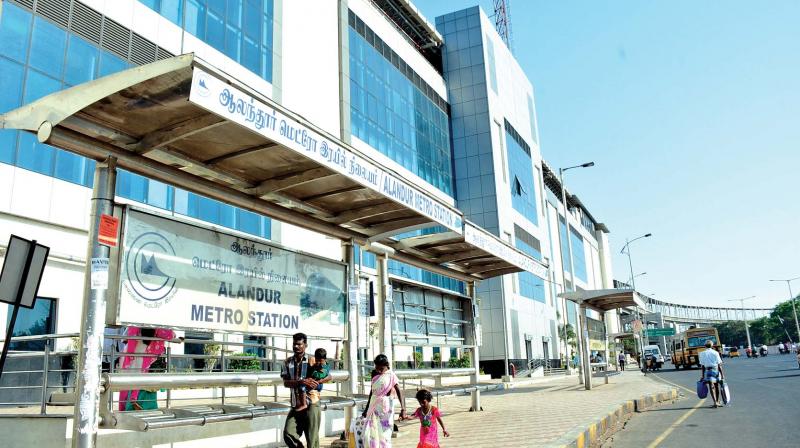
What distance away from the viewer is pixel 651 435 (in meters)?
10.2

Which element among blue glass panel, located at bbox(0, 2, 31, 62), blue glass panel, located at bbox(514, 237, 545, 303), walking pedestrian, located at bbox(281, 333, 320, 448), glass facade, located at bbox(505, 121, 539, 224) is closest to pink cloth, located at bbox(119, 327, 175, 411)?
walking pedestrian, located at bbox(281, 333, 320, 448)

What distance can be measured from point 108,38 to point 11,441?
1565 cm

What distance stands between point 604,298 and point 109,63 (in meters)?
19.0

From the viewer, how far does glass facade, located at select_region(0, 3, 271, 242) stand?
15727 mm

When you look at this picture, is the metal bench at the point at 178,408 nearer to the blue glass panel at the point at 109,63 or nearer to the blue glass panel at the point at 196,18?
the blue glass panel at the point at 109,63

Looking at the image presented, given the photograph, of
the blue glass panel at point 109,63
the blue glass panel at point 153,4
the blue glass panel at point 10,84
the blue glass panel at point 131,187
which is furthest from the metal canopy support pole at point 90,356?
the blue glass panel at point 153,4

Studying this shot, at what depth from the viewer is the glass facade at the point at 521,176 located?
51.2 m

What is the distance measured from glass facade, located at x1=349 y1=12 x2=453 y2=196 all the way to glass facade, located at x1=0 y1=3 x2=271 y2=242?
14641mm

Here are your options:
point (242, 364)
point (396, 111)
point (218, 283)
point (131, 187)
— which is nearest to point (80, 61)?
point (131, 187)

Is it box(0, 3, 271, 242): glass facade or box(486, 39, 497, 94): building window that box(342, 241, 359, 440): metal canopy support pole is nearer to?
box(0, 3, 271, 242): glass facade

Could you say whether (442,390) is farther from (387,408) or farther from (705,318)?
(705,318)

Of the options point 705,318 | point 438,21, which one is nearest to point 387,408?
point 438,21

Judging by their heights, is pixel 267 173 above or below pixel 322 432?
above

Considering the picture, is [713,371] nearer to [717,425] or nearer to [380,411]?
[717,425]
